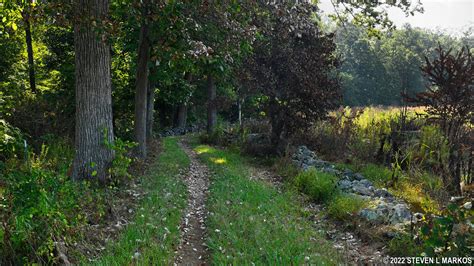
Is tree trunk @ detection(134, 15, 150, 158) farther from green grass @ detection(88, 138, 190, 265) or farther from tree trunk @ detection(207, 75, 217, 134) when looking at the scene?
tree trunk @ detection(207, 75, 217, 134)

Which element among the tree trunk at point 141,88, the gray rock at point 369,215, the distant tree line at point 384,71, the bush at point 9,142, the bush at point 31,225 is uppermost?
the distant tree line at point 384,71

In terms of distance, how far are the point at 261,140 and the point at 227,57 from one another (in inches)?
306

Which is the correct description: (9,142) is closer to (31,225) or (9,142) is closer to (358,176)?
(31,225)

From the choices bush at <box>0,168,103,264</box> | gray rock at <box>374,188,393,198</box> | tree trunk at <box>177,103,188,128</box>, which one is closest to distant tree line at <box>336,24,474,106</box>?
tree trunk at <box>177,103,188,128</box>

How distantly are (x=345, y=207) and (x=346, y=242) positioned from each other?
1.35 meters

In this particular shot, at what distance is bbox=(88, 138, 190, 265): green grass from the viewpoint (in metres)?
5.05

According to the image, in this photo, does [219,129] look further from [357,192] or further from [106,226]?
[106,226]

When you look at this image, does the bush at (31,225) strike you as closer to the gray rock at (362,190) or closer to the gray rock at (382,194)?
the gray rock at (362,190)

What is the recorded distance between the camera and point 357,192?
8945mm

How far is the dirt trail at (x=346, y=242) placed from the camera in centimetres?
571

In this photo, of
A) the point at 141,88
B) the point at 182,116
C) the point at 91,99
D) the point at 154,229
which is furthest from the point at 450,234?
the point at 182,116

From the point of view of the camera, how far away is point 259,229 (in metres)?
6.32

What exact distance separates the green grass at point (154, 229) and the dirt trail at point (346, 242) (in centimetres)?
273

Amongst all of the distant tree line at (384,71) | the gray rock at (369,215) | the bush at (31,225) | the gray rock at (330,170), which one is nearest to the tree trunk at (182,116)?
the gray rock at (330,170)
